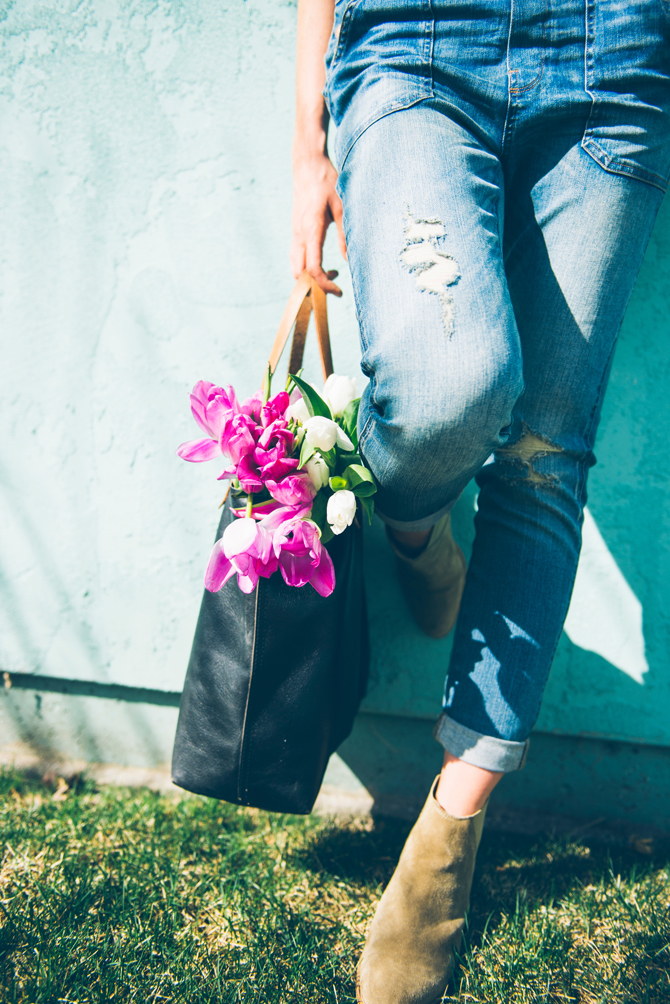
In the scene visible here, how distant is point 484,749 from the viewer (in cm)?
96

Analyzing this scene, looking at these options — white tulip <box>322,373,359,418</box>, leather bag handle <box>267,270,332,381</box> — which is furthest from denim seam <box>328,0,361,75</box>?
white tulip <box>322,373,359,418</box>

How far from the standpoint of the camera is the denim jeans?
2.70 ft

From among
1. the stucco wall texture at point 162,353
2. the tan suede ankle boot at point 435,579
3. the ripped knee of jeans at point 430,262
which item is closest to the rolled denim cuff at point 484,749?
the tan suede ankle boot at point 435,579

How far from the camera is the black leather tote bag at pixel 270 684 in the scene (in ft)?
3.10

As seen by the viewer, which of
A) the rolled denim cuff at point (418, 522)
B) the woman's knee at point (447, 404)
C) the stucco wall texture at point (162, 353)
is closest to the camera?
the woman's knee at point (447, 404)

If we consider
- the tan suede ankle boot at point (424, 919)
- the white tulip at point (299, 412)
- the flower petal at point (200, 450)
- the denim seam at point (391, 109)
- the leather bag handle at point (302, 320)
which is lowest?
the tan suede ankle boot at point (424, 919)

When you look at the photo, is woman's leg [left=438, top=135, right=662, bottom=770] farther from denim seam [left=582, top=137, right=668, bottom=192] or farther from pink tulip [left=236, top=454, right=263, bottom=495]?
pink tulip [left=236, top=454, right=263, bottom=495]

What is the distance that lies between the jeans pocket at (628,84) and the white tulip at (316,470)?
0.66m

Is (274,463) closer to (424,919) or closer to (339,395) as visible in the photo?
(339,395)

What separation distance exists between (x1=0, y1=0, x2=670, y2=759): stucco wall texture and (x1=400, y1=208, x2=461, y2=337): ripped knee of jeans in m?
0.54

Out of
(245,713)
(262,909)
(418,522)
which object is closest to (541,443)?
(418,522)

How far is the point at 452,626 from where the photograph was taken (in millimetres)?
1387

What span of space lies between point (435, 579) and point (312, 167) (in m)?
0.85

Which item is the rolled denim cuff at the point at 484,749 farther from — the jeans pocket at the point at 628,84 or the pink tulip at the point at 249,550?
the jeans pocket at the point at 628,84
